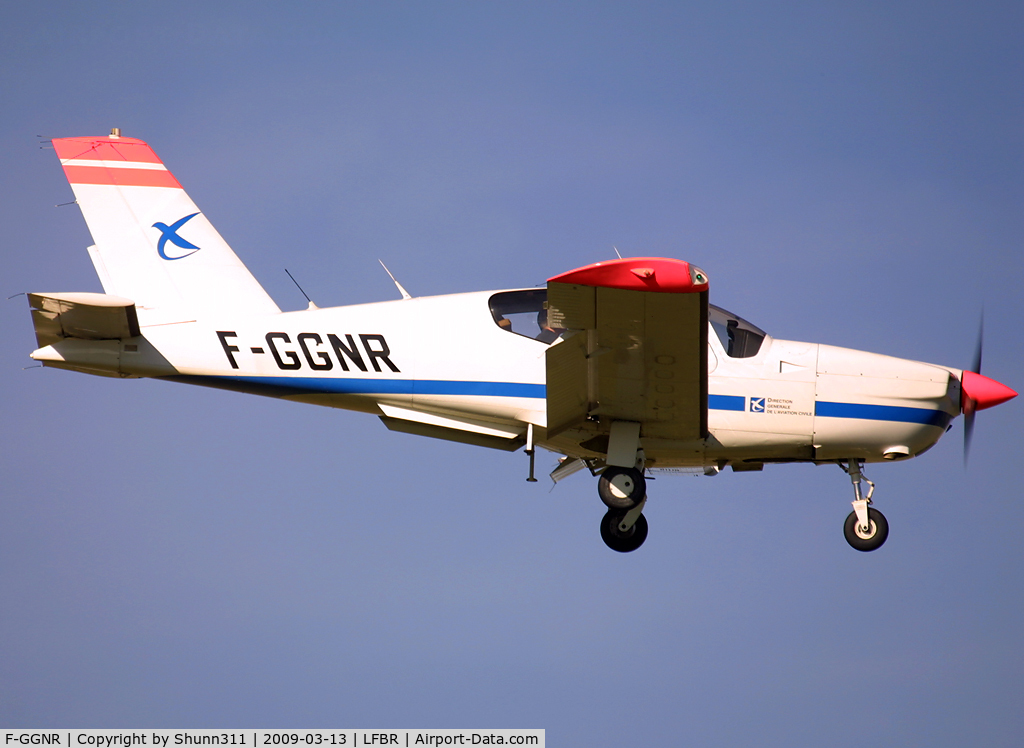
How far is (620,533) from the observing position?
40.2 ft

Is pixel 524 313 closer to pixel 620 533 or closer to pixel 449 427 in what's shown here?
pixel 449 427

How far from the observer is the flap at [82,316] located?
1118 centimetres

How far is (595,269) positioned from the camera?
31.2 feet

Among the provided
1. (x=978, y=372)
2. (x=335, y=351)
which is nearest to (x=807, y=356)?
(x=978, y=372)

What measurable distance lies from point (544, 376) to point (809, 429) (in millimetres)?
2958

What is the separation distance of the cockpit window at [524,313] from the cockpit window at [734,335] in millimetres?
1759

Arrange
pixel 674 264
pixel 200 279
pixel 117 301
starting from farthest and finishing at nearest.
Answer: pixel 200 279
pixel 117 301
pixel 674 264

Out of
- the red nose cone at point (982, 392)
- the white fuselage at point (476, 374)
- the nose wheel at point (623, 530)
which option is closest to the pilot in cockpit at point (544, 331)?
the white fuselage at point (476, 374)

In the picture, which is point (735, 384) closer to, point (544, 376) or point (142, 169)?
point (544, 376)

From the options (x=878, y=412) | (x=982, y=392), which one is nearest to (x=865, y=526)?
(x=878, y=412)

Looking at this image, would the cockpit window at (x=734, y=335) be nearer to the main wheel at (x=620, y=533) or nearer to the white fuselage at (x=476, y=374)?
the white fuselage at (x=476, y=374)

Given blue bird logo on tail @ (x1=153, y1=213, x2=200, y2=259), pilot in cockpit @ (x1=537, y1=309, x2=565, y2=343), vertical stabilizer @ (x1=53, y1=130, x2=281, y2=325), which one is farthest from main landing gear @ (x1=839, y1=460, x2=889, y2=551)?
blue bird logo on tail @ (x1=153, y1=213, x2=200, y2=259)

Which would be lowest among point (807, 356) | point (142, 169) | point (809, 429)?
point (809, 429)

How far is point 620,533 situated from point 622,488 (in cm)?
99
